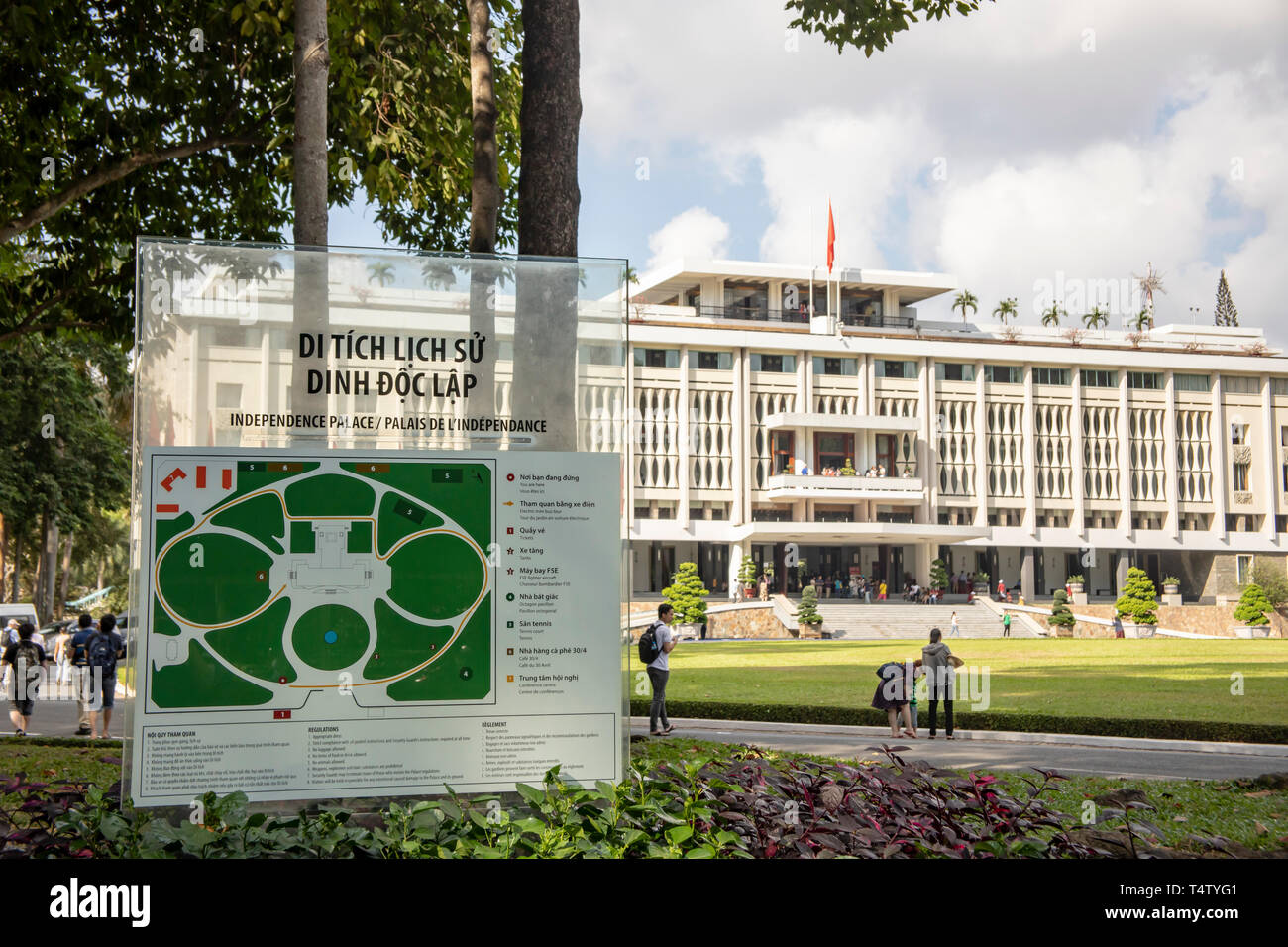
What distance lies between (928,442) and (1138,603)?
63.6 ft

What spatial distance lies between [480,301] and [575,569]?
4.08ft

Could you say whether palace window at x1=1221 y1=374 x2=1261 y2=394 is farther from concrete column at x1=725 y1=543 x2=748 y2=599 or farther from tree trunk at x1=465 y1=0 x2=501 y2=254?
tree trunk at x1=465 y1=0 x2=501 y2=254

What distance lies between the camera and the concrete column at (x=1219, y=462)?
66.2 m

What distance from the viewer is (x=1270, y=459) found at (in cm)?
6725

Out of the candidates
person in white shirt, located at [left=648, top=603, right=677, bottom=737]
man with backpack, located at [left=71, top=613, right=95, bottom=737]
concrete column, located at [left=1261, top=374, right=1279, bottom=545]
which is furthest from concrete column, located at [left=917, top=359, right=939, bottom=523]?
man with backpack, located at [left=71, top=613, right=95, bottom=737]

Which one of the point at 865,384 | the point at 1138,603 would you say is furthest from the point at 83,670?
the point at 865,384

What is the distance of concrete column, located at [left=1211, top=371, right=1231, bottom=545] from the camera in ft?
217

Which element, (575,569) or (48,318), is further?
(48,318)

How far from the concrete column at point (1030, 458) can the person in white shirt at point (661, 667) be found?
5427cm

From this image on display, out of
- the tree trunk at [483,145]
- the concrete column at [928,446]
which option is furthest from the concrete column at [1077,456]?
the tree trunk at [483,145]

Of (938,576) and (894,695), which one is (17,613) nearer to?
(894,695)
